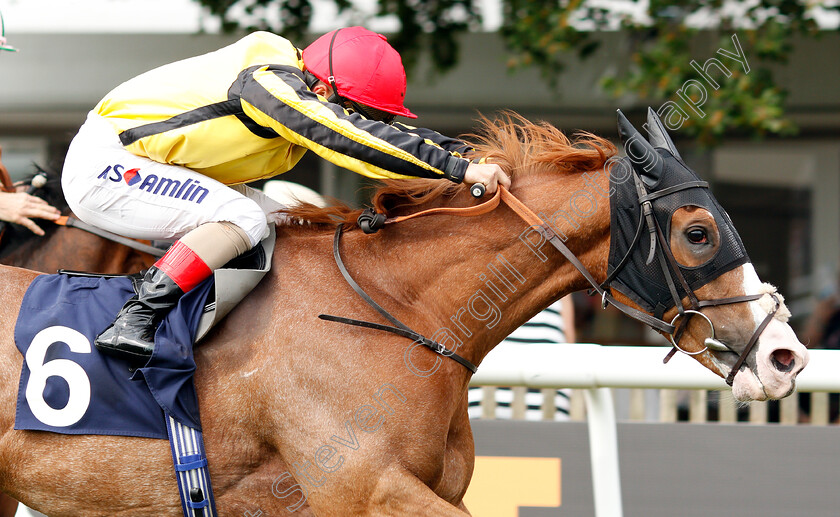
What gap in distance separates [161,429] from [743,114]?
16.3 ft

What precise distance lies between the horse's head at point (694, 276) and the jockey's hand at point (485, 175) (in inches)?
14.0

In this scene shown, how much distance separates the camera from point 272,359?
256 centimetres

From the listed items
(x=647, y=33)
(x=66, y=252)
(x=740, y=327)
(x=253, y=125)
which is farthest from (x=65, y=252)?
(x=647, y=33)

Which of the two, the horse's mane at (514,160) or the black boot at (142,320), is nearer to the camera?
the black boot at (142,320)

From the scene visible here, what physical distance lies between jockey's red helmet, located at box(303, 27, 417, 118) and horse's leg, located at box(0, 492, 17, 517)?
2056 mm

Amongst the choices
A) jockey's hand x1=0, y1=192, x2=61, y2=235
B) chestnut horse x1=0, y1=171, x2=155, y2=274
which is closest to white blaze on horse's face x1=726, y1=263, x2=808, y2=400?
chestnut horse x1=0, y1=171, x2=155, y2=274

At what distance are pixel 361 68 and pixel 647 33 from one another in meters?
4.73

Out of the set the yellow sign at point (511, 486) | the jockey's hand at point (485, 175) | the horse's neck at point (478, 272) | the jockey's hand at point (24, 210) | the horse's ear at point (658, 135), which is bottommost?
the yellow sign at point (511, 486)

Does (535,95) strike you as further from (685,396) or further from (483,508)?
(483,508)

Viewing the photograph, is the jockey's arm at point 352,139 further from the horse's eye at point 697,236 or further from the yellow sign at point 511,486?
the yellow sign at point 511,486

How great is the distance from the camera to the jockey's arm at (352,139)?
244 cm

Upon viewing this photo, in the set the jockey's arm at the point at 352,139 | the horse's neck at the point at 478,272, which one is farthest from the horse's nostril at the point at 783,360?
the jockey's arm at the point at 352,139

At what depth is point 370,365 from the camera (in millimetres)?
2525

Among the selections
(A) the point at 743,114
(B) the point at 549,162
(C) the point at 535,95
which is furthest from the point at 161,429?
(C) the point at 535,95
